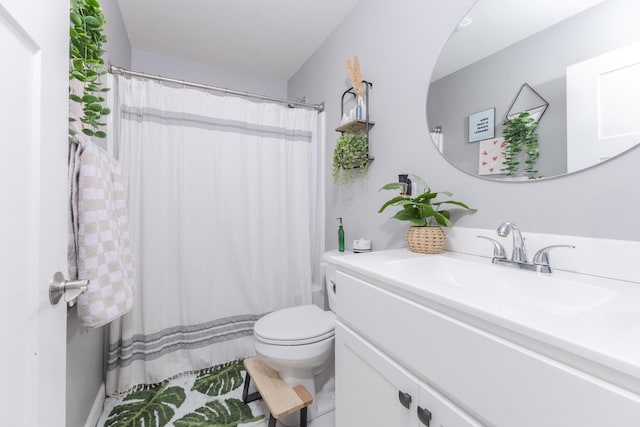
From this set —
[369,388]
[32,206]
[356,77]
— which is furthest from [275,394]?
[356,77]

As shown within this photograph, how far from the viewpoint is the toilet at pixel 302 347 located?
127 cm

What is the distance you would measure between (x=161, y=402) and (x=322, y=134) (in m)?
1.95

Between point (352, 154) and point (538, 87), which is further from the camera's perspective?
point (352, 154)

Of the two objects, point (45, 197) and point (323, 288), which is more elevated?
point (45, 197)

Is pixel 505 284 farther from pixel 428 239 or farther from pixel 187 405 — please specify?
pixel 187 405

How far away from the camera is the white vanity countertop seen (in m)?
0.39

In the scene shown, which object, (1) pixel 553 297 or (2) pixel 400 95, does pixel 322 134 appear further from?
(1) pixel 553 297

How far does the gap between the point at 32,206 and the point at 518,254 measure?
4.10ft

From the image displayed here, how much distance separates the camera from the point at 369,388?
0.82m

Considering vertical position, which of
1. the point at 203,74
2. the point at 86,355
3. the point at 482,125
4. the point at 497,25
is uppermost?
the point at 203,74

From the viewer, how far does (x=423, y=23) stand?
1.25m

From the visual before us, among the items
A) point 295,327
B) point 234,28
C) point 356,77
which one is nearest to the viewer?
point 295,327

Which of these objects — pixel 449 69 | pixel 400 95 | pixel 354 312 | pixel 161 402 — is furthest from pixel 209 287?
pixel 449 69

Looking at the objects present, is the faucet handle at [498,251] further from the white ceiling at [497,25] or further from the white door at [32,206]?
the white door at [32,206]
